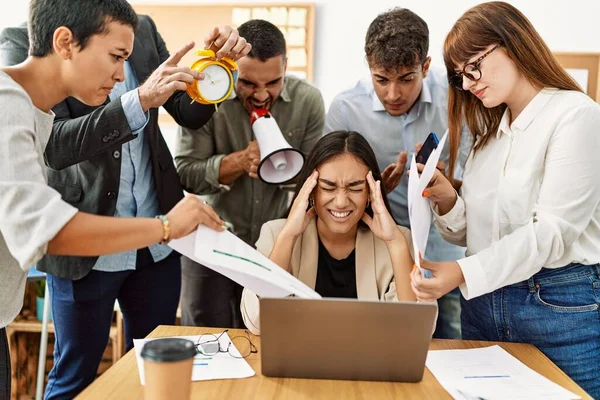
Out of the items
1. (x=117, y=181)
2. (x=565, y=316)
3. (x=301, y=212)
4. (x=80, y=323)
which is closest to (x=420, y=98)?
(x=301, y=212)

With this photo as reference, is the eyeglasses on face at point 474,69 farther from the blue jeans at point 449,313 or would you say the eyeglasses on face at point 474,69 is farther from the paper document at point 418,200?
the blue jeans at point 449,313

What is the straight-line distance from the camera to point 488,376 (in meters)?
1.45

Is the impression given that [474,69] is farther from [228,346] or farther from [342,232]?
[228,346]

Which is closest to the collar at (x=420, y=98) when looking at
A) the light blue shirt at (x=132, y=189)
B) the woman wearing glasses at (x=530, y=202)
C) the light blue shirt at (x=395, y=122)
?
the light blue shirt at (x=395, y=122)

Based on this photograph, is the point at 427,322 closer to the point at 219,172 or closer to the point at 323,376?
the point at 323,376

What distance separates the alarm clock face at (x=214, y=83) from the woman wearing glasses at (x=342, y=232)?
394 millimetres

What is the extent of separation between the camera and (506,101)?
168 centimetres

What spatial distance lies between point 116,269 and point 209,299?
542mm

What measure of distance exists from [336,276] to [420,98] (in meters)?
0.73

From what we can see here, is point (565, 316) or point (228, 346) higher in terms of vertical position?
point (565, 316)

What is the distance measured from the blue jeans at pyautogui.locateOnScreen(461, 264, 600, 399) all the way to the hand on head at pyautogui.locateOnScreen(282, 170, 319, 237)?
61 cm

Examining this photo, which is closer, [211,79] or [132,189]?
[211,79]

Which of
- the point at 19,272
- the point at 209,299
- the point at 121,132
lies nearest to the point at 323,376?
the point at 19,272

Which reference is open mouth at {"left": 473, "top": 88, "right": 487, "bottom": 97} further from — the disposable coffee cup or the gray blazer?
the disposable coffee cup
